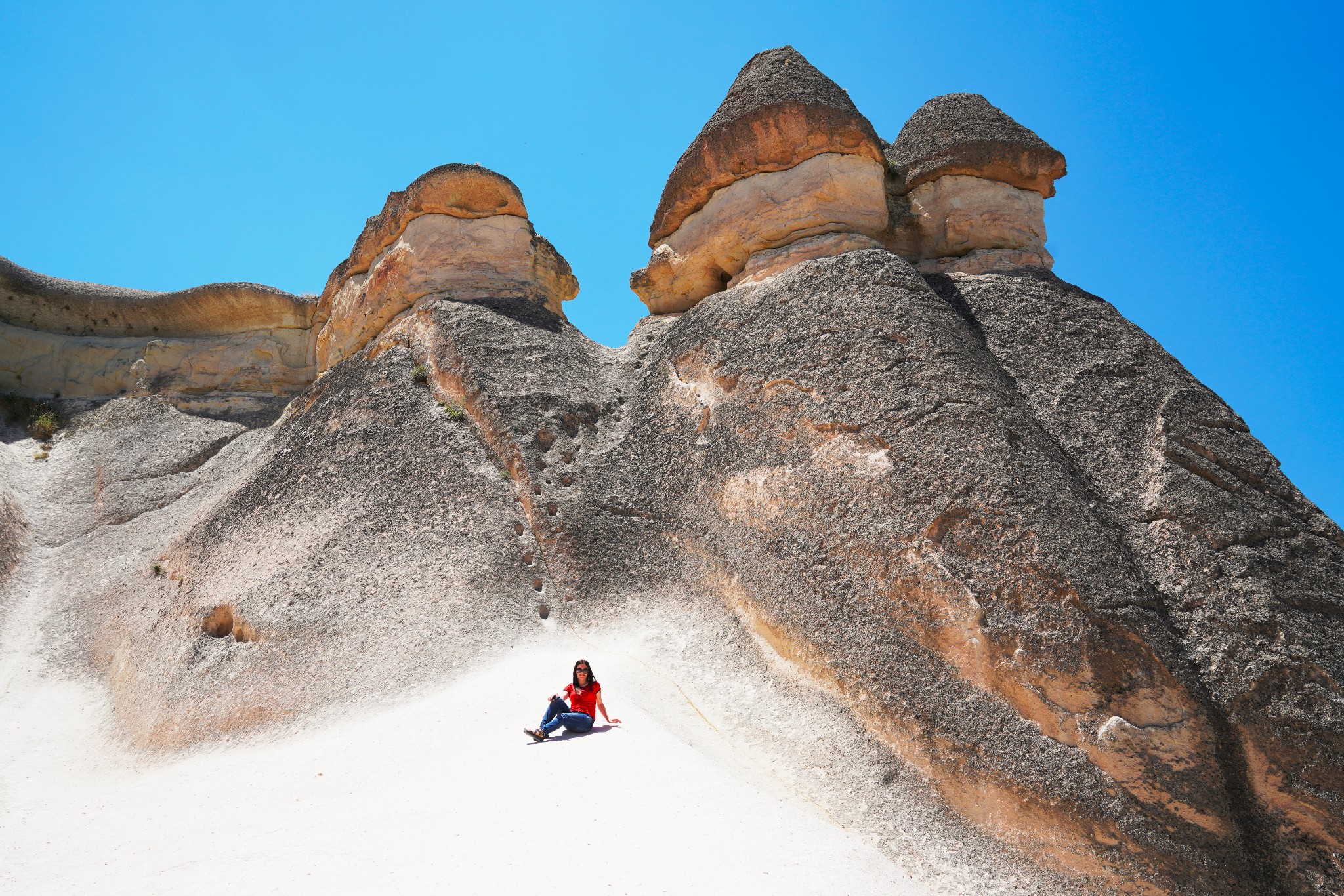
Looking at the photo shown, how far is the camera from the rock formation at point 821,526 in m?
5.63

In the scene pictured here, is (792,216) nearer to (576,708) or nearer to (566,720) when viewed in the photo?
(576,708)

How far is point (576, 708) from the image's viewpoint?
21.7 feet

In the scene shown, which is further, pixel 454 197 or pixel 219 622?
pixel 454 197

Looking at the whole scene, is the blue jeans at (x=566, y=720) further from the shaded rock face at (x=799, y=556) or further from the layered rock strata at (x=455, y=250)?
the layered rock strata at (x=455, y=250)

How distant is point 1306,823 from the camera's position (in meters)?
5.26

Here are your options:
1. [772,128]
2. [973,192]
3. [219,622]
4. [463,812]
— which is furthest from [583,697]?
[973,192]

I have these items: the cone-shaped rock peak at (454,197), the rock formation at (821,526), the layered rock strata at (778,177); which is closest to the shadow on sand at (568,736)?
the rock formation at (821,526)

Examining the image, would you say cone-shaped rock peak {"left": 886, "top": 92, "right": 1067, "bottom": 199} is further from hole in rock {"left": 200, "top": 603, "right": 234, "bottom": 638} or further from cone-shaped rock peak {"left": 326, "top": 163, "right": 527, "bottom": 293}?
hole in rock {"left": 200, "top": 603, "right": 234, "bottom": 638}

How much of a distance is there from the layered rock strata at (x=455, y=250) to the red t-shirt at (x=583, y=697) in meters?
6.50

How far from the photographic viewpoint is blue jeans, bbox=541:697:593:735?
6484 millimetres

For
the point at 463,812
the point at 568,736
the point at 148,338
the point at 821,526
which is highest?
the point at 148,338

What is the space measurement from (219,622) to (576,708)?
4682mm

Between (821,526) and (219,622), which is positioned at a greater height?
(821,526)

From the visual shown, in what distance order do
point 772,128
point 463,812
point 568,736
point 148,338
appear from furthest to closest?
point 148,338 < point 772,128 < point 568,736 < point 463,812
